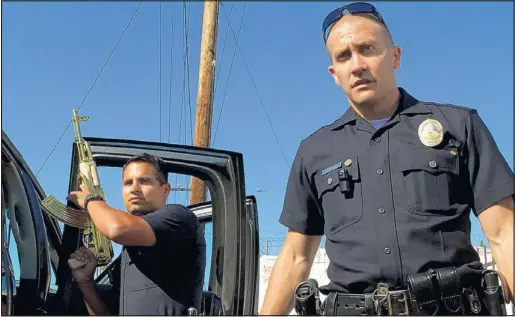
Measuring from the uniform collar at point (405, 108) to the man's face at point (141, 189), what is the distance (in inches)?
37.8

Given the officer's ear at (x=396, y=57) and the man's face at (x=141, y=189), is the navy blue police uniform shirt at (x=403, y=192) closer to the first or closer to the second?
the officer's ear at (x=396, y=57)

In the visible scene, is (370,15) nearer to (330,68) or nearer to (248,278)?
(330,68)

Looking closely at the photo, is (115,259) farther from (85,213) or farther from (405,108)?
(405,108)

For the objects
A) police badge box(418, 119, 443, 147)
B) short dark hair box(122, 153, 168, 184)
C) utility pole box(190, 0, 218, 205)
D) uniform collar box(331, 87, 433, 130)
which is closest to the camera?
police badge box(418, 119, 443, 147)

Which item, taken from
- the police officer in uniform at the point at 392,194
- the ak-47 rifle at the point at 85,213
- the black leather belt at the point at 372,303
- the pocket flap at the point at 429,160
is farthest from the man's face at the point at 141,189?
the pocket flap at the point at 429,160

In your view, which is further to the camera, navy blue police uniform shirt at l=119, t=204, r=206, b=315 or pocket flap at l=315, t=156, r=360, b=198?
navy blue police uniform shirt at l=119, t=204, r=206, b=315

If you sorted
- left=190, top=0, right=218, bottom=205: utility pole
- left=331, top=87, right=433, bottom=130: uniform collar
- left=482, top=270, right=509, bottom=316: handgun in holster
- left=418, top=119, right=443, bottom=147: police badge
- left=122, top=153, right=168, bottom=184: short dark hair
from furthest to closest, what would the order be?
left=190, top=0, right=218, bottom=205: utility pole → left=122, top=153, right=168, bottom=184: short dark hair → left=331, top=87, right=433, bottom=130: uniform collar → left=418, top=119, right=443, bottom=147: police badge → left=482, top=270, right=509, bottom=316: handgun in holster

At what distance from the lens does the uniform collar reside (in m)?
1.90

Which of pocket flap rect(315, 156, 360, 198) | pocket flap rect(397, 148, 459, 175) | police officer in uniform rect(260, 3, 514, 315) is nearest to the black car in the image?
police officer in uniform rect(260, 3, 514, 315)

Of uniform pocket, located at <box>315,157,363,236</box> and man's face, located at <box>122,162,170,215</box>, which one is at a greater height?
man's face, located at <box>122,162,170,215</box>

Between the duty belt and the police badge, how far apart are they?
1.39 feet

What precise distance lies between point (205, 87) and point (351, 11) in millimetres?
1830

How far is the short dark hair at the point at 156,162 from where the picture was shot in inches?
106

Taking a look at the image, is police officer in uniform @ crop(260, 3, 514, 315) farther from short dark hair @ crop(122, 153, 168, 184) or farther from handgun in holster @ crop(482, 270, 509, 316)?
short dark hair @ crop(122, 153, 168, 184)
